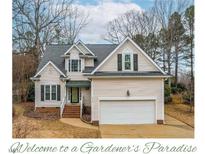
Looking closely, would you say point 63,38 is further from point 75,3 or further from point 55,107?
point 55,107

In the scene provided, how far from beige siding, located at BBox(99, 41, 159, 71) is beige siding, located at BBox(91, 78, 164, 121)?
28.6 inches

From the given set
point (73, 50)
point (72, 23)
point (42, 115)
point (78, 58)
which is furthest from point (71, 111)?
point (72, 23)

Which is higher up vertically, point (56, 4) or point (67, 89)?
point (56, 4)

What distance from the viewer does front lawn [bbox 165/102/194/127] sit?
16.0 meters

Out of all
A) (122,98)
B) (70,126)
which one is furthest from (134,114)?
(70,126)

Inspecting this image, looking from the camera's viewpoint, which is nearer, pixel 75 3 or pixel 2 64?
pixel 2 64

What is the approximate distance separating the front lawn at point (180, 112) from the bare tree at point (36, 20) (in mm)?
11313

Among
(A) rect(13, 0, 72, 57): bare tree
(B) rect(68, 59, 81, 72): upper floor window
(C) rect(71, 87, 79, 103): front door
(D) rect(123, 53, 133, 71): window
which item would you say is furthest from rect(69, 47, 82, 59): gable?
(D) rect(123, 53, 133, 71): window

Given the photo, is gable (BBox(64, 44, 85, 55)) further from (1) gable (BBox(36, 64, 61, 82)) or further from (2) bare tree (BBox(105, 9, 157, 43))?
(2) bare tree (BBox(105, 9, 157, 43))

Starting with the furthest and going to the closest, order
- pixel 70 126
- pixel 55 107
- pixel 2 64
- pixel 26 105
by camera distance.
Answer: pixel 26 105 < pixel 55 107 < pixel 70 126 < pixel 2 64

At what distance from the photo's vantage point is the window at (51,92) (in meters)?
19.5
